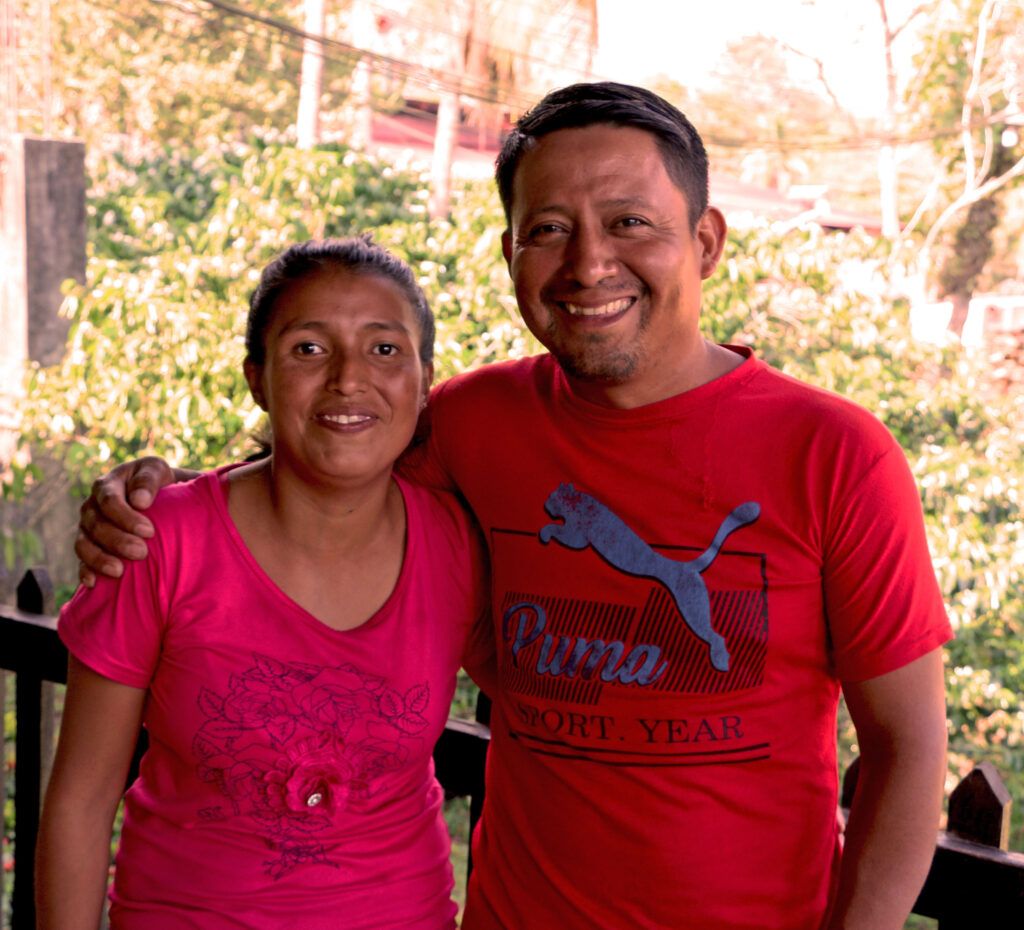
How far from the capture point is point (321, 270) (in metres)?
1.79

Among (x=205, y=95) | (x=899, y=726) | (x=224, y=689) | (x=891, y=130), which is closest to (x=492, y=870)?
(x=224, y=689)

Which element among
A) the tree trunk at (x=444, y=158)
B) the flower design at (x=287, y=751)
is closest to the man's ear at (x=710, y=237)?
the flower design at (x=287, y=751)

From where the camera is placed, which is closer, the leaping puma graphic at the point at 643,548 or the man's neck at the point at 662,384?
the leaping puma graphic at the point at 643,548

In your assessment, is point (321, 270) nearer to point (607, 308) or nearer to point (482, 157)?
point (607, 308)

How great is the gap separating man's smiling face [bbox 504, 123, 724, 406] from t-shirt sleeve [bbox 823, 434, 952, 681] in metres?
0.30

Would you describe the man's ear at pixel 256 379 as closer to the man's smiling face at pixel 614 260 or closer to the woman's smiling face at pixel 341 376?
the woman's smiling face at pixel 341 376

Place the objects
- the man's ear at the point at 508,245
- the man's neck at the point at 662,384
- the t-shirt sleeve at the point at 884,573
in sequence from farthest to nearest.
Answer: the man's ear at the point at 508,245, the man's neck at the point at 662,384, the t-shirt sleeve at the point at 884,573

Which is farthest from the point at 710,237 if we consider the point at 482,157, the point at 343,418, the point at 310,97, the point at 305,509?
the point at 482,157

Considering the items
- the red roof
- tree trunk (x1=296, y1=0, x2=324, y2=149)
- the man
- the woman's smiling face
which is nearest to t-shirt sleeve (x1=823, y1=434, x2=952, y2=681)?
the man

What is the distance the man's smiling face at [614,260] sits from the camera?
1.64m

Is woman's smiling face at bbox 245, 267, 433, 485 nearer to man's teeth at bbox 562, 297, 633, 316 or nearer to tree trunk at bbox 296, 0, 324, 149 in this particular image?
man's teeth at bbox 562, 297, 633, 316

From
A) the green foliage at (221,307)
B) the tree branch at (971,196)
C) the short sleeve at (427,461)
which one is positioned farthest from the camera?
the tree branch at (971,196)

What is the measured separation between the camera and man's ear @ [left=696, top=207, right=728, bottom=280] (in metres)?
1.73

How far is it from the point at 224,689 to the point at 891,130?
990cm
